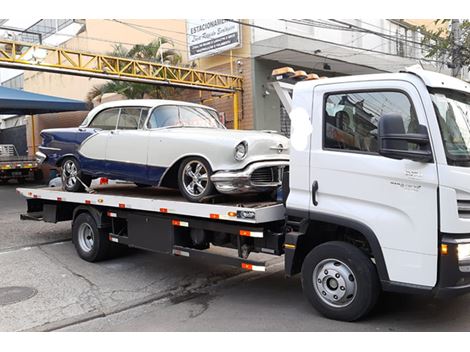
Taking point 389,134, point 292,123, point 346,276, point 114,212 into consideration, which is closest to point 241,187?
point 292,123

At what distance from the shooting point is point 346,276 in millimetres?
4449

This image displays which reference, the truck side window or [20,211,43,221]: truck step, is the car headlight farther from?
[20,211,43,221]: truck step

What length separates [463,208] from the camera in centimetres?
390

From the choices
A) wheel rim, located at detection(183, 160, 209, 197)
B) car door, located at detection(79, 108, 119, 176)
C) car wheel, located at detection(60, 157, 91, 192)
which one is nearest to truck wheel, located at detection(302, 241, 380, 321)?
wheel rim, located at detection(183, 160, 209, 197)

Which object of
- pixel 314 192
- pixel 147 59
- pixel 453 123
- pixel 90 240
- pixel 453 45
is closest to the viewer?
pixel 453 123

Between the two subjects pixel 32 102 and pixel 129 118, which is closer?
pixel 129 118

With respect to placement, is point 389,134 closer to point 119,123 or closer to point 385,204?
point 385,204

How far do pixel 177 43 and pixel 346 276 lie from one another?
603 inches

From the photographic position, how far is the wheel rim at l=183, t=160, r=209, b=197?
5719mm

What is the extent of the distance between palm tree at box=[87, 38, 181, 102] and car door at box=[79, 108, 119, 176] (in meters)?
8.99

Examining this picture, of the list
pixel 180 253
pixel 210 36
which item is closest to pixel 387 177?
pixel 180 253

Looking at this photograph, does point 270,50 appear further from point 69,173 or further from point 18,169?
point 18,169

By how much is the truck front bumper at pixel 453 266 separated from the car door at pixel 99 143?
4.97 meters

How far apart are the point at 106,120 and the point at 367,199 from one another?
465 centimetres
